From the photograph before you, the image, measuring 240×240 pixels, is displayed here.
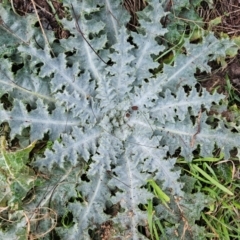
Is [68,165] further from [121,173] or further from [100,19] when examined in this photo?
[100,19]

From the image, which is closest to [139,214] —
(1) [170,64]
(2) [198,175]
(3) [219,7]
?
(2) [198,175]

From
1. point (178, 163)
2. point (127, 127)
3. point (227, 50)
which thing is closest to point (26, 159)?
point (127, 127)

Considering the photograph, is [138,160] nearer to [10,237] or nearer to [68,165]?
[68,165]

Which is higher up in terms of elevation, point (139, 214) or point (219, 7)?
point (219, 7)

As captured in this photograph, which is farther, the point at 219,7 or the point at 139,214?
the point at 219,7

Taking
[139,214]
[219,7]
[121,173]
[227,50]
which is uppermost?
[219,7]

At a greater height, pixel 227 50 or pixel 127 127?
pixel 227 50
